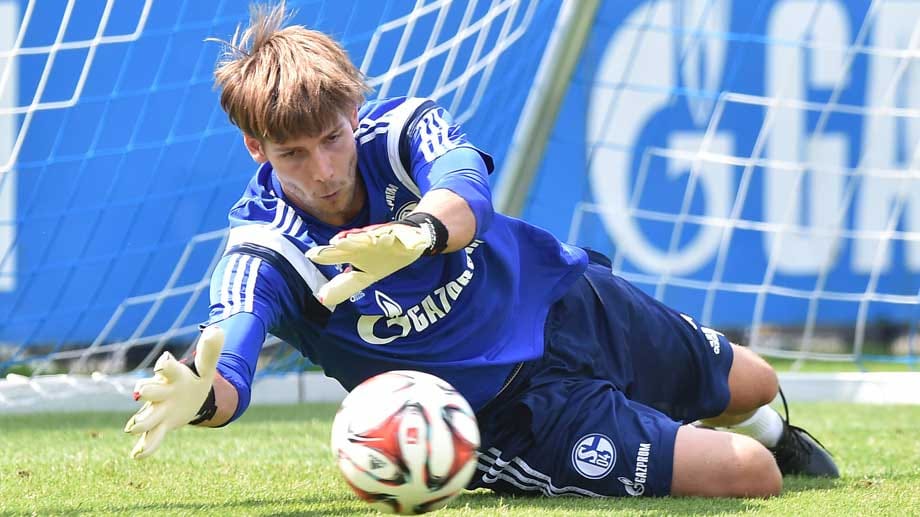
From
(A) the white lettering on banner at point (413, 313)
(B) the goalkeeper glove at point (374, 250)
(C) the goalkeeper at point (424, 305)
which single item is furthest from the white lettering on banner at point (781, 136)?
(B) the goalkeeper glove at point (374, 250)

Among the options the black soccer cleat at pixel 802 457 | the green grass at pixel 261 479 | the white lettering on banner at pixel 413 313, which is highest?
the white lettering on banner at pixel 413 313

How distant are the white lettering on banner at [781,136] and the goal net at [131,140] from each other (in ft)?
3.32

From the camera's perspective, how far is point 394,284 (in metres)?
3.10

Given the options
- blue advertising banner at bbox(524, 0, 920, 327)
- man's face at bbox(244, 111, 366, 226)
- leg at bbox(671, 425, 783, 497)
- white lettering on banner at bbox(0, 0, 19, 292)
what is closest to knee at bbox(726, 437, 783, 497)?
leg at bbox(671, 425, 783, 497)

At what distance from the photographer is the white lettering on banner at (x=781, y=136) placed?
736 cm

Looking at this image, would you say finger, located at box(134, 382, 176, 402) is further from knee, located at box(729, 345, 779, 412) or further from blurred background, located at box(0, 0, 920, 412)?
blurred background, located at box(0, 0, 920, 412)

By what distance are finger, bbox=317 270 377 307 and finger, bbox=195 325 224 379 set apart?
224mm

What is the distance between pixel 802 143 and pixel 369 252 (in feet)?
19.2

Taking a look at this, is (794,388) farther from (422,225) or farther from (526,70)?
(422,225)

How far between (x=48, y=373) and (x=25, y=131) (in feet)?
5.94

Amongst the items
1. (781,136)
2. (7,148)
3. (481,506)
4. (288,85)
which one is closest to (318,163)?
(288,85)

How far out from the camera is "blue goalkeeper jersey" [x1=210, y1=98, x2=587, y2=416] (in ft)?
9.71

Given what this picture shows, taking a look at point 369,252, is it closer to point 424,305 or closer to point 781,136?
point 424,305

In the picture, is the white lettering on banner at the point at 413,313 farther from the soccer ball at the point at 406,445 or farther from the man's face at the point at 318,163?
the soccer ball at the point at 406,445
